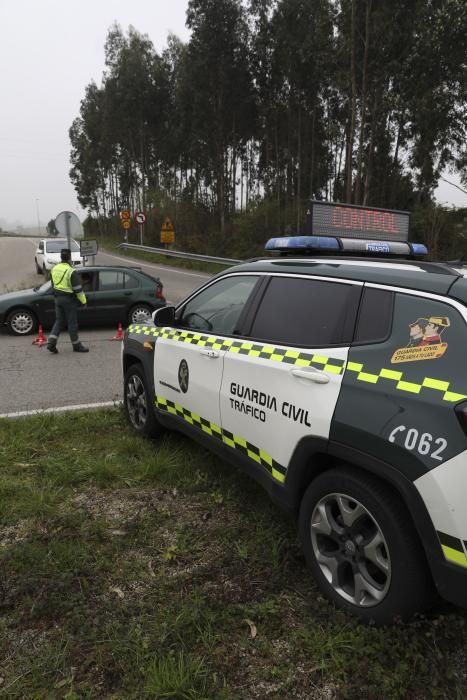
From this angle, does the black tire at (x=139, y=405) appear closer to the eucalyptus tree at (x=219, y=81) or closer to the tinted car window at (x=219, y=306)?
the tinted car window at (x=219, y=306)

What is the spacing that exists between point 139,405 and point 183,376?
1.09m

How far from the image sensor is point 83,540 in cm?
310

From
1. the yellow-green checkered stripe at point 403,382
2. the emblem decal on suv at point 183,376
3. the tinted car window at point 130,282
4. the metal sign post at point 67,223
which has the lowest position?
the emblem decal on suv at point 183,376

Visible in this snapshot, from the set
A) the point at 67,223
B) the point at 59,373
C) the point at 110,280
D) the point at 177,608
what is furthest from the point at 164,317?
the point at 67,223

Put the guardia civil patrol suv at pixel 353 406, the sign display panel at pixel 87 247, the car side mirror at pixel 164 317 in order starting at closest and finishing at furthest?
the guardia civil patrol suv at pixel 353 406 < the car side mirror at pixel 164 317 < the sign display panel at pixel 87 247

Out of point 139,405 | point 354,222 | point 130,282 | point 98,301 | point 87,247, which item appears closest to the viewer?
point 354,222

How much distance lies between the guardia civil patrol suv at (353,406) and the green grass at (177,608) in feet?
0.72

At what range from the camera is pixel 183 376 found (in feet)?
12.3

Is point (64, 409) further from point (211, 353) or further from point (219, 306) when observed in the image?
point (211, 353)

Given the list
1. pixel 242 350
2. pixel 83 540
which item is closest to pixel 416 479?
pixel 242 350

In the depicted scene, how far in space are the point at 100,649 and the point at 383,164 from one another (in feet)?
103

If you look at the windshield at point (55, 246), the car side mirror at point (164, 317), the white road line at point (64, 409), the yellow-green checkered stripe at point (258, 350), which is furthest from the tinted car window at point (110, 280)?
the windshield at point (55, 246)

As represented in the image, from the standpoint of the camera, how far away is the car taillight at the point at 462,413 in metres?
1.83

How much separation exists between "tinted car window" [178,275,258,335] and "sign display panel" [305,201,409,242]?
653mm
